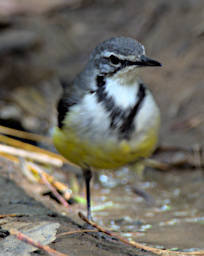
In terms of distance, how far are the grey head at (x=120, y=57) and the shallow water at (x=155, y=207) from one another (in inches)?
51.5

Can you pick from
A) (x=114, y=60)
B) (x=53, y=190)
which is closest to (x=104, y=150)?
(x=114, y=60)

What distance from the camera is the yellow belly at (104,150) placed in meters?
3.55

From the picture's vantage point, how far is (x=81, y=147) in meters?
3.66

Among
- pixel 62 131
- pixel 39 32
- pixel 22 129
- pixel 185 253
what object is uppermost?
pixel 39 32

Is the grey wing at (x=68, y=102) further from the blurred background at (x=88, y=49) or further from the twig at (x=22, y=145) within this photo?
the blurred background at (x=88, y=49)

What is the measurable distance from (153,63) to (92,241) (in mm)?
1287

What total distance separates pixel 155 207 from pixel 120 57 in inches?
69.9

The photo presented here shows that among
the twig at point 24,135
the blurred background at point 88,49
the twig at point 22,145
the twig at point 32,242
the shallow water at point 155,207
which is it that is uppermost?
the blurred background at point 88,49

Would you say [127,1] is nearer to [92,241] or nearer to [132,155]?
[132,155]

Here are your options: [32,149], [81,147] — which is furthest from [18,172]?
[81,147]

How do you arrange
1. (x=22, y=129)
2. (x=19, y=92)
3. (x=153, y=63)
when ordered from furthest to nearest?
(x=19, y=92) → (x=22, y=129) → (x=153, y=63)

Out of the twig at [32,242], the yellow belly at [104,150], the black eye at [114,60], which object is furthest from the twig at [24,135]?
the twig at [32,242]

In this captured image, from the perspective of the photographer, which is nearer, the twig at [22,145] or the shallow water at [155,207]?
the shallow water at [155,207]

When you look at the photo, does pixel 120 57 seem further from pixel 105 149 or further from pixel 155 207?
pixel 155 207
